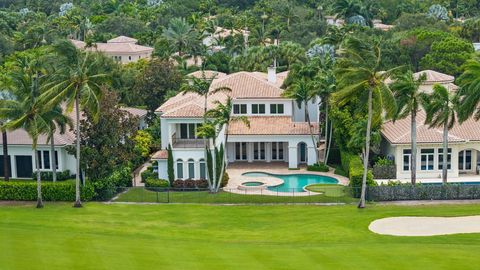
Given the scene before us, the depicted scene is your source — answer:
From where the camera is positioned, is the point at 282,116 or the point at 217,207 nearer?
the point at 217,207

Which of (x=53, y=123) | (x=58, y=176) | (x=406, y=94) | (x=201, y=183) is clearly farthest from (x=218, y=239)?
(x=58, y=176)

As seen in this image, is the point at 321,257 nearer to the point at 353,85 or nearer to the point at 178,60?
the point at 353,85

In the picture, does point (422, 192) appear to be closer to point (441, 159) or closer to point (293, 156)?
point (441, 159)

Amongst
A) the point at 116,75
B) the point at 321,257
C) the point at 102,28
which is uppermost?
the point at 102,28

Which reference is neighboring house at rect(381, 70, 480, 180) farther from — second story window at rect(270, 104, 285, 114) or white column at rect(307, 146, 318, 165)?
second story window at rect(270, 104, 285, 114)

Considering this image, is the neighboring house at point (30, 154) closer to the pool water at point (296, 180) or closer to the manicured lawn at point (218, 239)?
the manicured lawn at point (218, 239)

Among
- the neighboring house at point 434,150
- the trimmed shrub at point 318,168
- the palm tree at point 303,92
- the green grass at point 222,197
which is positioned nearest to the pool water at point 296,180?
the trimmed shrub at point 318,168

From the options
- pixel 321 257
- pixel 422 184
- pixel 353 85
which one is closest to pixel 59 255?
pixel 321 257
